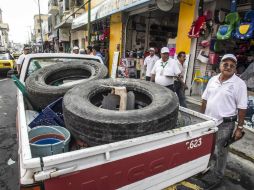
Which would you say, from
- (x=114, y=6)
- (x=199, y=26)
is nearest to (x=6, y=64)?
(x=114, y=6)

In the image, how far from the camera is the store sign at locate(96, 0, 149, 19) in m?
8.74

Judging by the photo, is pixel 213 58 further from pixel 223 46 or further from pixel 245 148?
pixel 245 148

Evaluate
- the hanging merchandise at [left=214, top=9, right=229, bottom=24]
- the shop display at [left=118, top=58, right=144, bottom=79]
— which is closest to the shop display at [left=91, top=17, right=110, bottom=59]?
the shop display at [left=118, top=58, right=144, bottom=79]

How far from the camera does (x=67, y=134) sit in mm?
2281

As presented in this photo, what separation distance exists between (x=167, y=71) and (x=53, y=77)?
257 centimetres

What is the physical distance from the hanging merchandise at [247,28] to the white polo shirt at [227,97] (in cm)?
311

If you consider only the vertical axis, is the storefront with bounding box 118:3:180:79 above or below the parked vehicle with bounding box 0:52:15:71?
above

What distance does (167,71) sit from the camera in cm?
529

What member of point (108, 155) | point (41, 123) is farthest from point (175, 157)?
point (41, 123)

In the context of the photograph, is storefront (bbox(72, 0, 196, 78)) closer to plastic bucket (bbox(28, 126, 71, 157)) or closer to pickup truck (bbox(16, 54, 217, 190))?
plastic bucket (bbox(28, 126, 71, 157))

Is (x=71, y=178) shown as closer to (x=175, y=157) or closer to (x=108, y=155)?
(x=108, y=155)

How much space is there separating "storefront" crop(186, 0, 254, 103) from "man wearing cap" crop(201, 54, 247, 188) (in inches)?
127

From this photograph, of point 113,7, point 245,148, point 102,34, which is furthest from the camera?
point 102,34

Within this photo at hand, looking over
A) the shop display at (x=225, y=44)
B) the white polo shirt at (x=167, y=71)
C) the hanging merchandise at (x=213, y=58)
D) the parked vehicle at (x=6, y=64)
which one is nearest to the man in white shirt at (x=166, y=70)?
the white polo shirt at (x=167, y=71)
